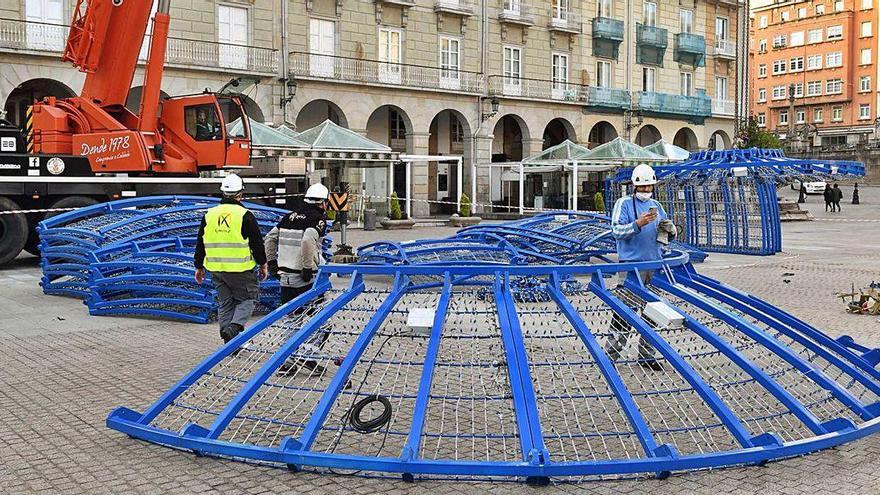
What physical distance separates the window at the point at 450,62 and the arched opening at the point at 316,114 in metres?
4.77

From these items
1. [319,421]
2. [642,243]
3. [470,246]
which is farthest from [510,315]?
[470,246]

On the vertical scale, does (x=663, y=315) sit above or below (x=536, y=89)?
below

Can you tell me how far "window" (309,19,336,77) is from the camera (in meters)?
32.3

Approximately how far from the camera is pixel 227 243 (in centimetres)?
827

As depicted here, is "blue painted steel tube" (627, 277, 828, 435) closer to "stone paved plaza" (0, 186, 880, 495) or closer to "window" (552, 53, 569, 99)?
"stone paved plaza" (0, 186, 880, 495)

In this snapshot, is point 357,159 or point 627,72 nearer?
point 357,159

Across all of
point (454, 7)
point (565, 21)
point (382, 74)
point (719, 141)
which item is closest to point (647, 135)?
point (719, 141)

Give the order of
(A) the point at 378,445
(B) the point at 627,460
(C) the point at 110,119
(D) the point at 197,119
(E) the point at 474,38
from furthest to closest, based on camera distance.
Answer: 1. (E) the point at 474,38
2. (D) the point at 197,119
3. (C) the point at 110,119
4. (A) the point at 378,445
5. (B) the point at 627,460

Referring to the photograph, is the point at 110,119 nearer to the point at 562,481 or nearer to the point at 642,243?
the point at 642,243

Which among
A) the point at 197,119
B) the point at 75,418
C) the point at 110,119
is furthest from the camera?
the point at 197,119

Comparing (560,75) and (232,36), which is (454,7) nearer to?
(560,75)

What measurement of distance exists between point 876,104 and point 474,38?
59.3 m

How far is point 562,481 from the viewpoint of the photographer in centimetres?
514

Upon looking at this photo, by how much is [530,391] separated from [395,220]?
25.4 meters
